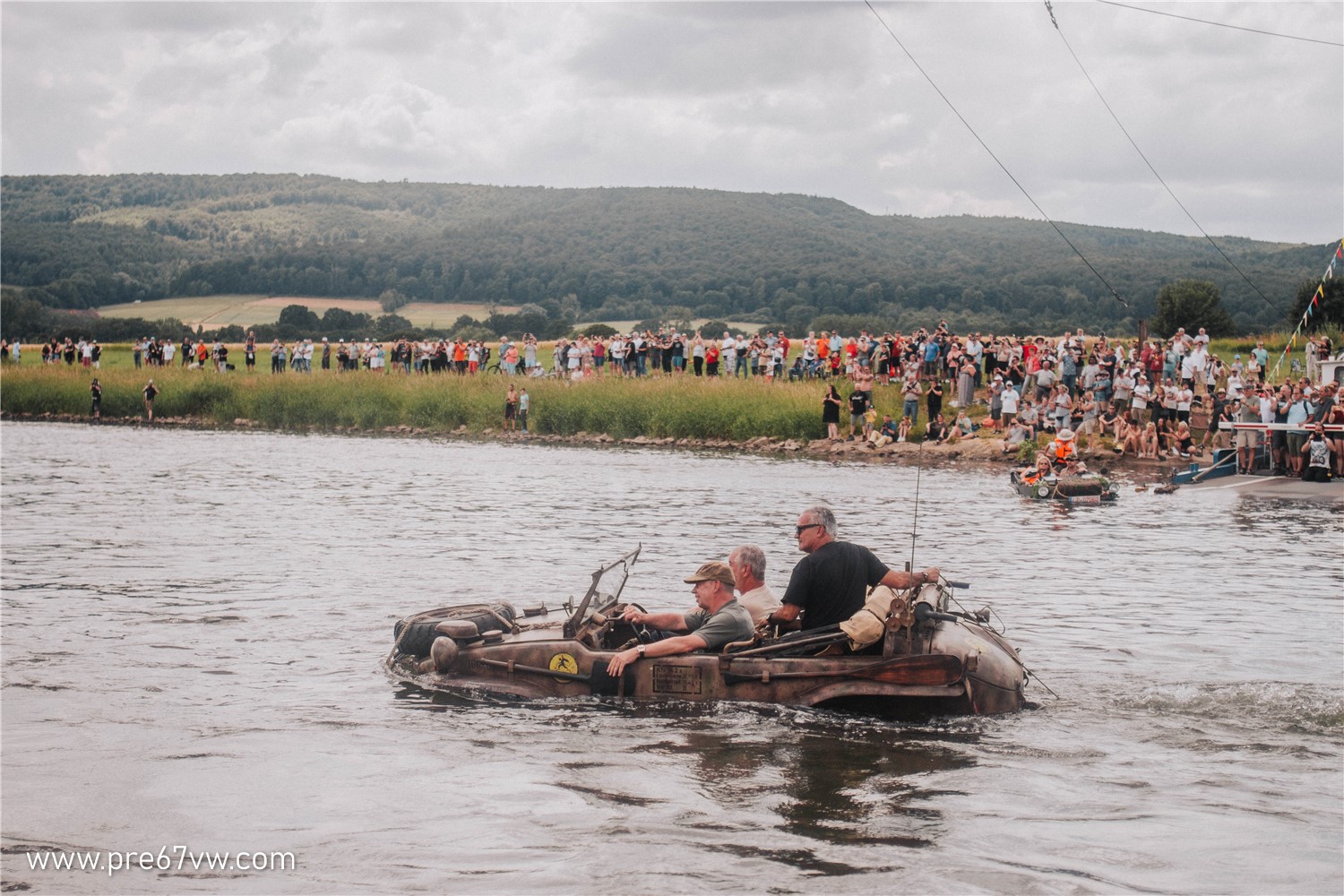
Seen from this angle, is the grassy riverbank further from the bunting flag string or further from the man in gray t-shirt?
the man in gray t-shirt

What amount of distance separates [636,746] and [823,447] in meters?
33.5

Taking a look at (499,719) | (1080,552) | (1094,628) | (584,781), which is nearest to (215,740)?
(499,719)

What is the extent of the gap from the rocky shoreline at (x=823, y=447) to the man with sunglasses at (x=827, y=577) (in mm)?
22192

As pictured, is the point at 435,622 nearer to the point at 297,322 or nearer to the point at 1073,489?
the point at 1073,489

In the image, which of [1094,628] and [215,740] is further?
[1094,628]

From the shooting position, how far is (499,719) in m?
12.7

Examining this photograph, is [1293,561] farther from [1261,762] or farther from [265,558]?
[265,558]

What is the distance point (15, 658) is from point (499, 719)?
5.97 m

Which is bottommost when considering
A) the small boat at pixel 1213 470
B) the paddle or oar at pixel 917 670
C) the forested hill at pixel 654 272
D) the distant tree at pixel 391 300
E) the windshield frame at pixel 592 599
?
the paddle or oar at pixel 917 670

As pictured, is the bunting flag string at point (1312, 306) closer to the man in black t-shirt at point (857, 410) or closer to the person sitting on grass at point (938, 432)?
the person sitting on grass at point (938, 432)

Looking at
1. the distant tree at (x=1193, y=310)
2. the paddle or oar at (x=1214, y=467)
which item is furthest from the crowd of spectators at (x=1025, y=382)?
the distant tree at (x=1193, y=310)

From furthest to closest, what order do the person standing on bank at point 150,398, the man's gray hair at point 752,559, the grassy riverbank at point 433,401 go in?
1. the person standing on bank at point 150,398
2. the grassy riverbank at point 433,401
3. the man's gray hair at point 752,559

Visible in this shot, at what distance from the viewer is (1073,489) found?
32.0 m

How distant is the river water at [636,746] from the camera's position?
920cm
